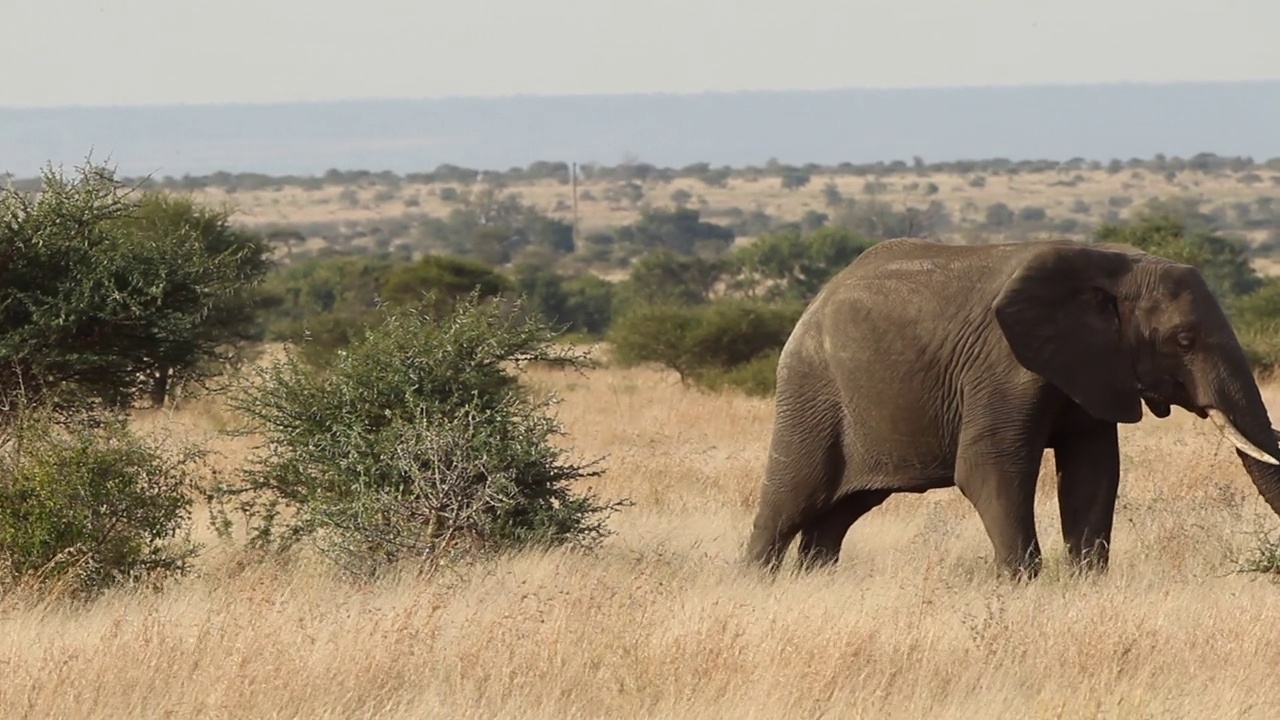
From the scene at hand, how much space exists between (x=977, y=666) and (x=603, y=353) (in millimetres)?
26075

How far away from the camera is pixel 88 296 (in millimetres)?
12703

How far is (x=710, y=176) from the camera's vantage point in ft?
623

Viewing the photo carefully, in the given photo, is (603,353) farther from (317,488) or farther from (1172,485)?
(317,488)

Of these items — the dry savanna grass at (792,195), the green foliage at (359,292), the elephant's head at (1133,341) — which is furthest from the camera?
the dry savanna grass at (792,195)

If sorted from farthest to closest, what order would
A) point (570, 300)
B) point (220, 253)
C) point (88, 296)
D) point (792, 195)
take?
1. point (792, 195)
2. point (570, 300)
3. point (220, 253)
4. point (88, 296)

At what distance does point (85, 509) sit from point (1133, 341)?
5519 millimetres

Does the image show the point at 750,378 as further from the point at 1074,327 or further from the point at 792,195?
the point at 792,195

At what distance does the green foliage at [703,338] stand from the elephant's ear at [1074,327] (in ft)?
59.1

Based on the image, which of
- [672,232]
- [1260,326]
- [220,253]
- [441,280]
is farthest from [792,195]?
[220,253]

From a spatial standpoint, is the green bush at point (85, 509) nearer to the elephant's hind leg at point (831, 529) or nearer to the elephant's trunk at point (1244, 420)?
the elephant's hind leg at point (831, 529)

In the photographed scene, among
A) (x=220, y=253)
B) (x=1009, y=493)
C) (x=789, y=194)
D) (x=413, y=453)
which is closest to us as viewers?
(x=1009, y=493)

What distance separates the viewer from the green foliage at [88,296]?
12719 millimetres

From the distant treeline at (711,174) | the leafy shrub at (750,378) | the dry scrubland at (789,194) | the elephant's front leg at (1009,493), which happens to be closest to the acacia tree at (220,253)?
the leafy shrub at (750,378)

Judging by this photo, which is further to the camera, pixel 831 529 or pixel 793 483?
pixel 831 529
